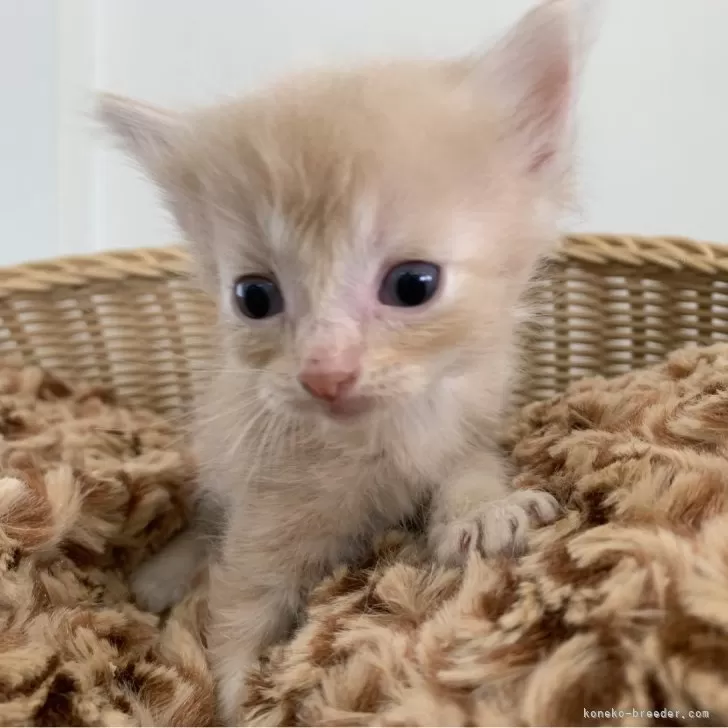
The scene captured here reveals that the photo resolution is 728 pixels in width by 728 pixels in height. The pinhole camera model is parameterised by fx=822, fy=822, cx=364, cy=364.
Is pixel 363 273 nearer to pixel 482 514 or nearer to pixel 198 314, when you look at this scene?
pixel 482 514

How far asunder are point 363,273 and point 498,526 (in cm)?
28

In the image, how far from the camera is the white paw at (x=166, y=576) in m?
1.12

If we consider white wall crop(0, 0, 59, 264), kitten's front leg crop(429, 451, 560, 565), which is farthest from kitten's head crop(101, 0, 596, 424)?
white wall crop(0, 0, 59, 264)

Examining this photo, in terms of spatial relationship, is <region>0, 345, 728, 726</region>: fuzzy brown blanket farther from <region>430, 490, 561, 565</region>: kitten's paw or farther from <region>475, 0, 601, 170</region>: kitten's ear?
<region>475, 0, 601, 170</region>: kitten's ear

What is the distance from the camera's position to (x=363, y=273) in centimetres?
74

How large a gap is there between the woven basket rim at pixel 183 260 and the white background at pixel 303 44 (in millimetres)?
549

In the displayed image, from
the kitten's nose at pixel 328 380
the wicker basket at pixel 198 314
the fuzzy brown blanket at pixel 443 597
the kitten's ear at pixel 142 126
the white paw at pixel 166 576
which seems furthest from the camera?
the wicker basket at pixel 198 314

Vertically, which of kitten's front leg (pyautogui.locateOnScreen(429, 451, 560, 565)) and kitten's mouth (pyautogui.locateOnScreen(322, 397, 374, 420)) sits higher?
kitten's mouth (pyautogui.locateOnScreen(322, 397, 374, 420))

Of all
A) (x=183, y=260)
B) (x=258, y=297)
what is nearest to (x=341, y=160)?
(x=258, y=297)

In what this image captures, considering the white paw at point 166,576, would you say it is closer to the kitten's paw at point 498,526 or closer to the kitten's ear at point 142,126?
the kitten's paw at point 498,526

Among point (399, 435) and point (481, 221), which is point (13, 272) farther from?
point (481, 221)

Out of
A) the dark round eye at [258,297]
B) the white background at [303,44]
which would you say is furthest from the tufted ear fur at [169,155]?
the white background at [303,44]

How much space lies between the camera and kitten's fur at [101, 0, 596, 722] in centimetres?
74

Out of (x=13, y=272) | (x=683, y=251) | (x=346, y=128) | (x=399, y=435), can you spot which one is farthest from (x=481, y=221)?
(x=13, y=272)
